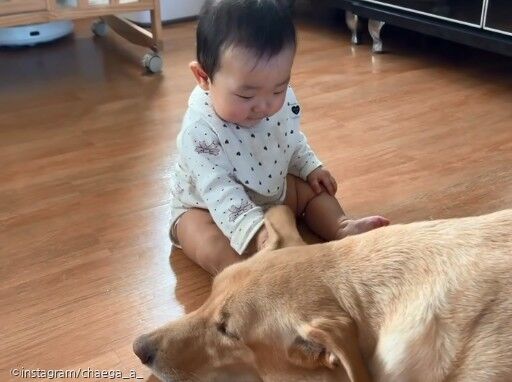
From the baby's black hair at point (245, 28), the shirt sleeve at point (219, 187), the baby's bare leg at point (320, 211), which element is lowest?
the baby's bare leg at point (320, 211)

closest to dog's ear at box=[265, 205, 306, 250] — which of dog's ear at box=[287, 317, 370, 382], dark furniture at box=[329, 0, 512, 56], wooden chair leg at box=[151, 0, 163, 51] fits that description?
dog's ear at box=[287, 317, 370, 382]

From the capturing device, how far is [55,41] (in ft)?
9.39

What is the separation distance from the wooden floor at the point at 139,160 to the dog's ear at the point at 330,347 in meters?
0.35

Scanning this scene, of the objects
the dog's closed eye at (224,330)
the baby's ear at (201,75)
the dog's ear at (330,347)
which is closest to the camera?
the dog's ear at (330,347)

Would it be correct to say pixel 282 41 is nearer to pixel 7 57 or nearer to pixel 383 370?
pixel 383 370

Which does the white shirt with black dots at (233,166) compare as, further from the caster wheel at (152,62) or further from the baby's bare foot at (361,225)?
the caster wheel at (152,62)

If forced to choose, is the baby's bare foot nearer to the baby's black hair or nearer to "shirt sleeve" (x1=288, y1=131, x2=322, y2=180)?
"shirt sleeve" (x1=288, y1=131, x2=322, y2=180)

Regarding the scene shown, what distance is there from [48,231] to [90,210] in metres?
0.12

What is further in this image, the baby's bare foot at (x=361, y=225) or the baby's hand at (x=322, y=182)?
the baby's hand at (x=322, y=182)

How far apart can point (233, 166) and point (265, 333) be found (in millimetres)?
549

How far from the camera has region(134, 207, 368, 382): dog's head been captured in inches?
33.8

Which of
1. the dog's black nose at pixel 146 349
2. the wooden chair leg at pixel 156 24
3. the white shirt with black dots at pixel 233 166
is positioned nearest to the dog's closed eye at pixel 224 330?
the dog's black nose at pixel 146 349

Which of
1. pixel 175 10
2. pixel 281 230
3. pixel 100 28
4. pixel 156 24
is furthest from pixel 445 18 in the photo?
pixel 281 230

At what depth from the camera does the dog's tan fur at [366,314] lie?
0.83 m
